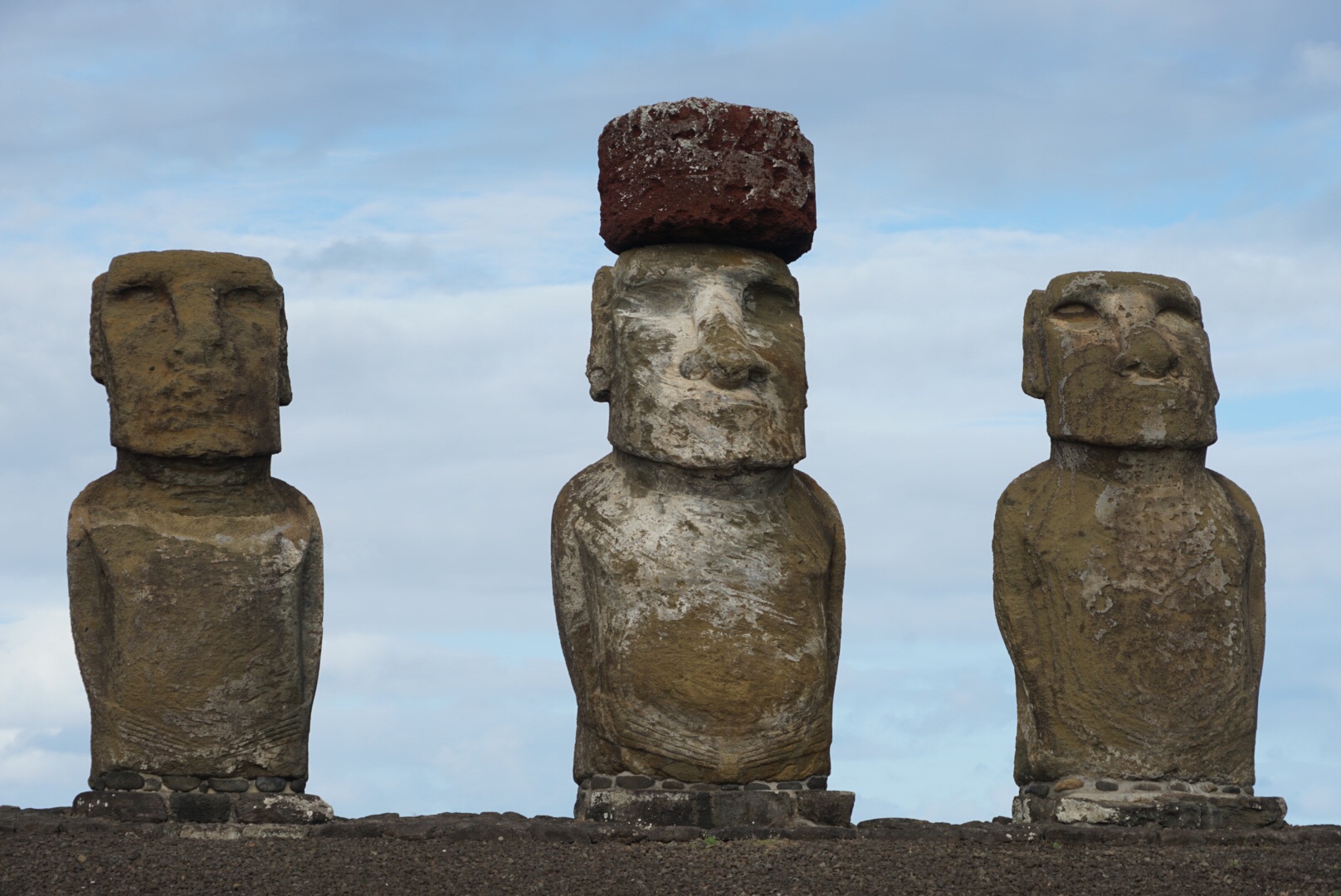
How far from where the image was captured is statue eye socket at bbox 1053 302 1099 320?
49.1 feet

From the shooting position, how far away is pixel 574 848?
1325cm

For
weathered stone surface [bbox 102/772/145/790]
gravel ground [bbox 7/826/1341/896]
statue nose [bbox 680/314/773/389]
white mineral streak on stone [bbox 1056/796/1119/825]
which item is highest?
statue nose [bbox 680/314/773/389]

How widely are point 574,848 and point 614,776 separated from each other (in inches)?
29.2

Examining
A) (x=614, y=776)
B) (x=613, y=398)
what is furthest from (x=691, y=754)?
(x=613, y=398)

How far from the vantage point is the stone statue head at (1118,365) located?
14.7 m

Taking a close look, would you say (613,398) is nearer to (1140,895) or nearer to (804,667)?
(804,667)

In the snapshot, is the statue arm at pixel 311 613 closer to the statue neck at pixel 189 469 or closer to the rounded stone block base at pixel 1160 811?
the statue neck at pixel 189 469

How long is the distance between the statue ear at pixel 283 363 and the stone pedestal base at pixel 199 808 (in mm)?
2315

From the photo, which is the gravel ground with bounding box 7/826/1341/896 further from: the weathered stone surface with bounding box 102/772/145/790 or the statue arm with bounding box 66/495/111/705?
the statue arm with bounding box 66/495/111/705

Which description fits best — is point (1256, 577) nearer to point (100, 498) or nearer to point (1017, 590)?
point (1017, 590)

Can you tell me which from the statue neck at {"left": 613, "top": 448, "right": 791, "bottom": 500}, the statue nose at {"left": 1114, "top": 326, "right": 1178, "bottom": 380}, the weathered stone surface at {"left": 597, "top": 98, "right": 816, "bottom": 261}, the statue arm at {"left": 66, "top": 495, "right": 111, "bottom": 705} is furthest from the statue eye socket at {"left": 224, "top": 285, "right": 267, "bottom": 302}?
the statue nose at {"left": 1114, "top": 326, "right": 1178, "bottom": 380}

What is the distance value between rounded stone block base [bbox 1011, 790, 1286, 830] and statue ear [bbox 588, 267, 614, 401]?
3538mm

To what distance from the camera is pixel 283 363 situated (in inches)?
573

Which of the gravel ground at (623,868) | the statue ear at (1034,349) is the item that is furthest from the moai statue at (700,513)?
the statue ear at (1034,349)
